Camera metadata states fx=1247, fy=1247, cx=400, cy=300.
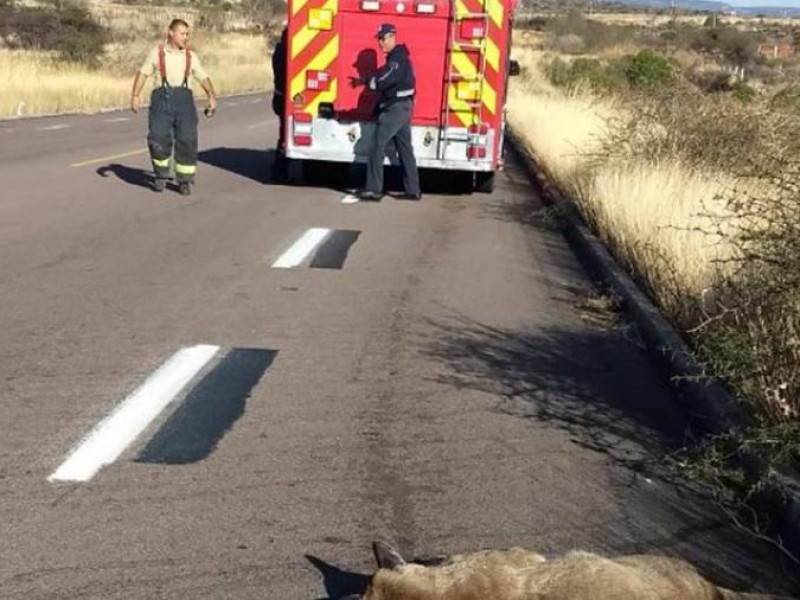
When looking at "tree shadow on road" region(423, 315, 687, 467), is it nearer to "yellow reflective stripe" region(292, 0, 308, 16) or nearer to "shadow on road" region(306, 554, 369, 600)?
"shadow on road" region(306, 554, 369, 600)

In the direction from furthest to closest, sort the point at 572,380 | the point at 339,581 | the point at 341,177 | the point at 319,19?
1. the point at 341,177
2. the point at 319,19
3. the point at 572,380
4. the point at 339,581

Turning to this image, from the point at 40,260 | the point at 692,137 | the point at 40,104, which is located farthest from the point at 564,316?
the point at 40,104

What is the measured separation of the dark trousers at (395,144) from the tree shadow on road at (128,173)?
2.95 meters

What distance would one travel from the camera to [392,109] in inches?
607

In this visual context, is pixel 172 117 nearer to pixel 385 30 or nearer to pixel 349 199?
pixel 349 199

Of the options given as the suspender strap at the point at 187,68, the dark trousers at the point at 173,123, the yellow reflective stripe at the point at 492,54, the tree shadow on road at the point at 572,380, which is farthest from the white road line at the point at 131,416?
the yellow reflective stripe at the point at 492,54

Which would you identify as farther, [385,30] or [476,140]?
[476,140]

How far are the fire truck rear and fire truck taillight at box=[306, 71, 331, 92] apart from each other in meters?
0.01

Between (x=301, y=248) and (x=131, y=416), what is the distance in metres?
5.68

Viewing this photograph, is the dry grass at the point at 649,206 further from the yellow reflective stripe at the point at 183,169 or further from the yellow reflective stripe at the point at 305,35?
the yellow reflective stripe at the point at 183,169

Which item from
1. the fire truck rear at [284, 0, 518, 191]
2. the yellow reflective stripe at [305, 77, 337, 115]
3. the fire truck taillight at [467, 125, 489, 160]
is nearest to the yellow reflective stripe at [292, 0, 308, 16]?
the fire truck rear at [284, 0, 518, 191]

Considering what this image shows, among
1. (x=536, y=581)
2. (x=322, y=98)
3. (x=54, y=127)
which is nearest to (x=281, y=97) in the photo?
(x=322, y=98)

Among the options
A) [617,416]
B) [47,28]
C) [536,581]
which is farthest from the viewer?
[47,28]

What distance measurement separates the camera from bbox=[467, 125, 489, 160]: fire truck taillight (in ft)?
53.2
